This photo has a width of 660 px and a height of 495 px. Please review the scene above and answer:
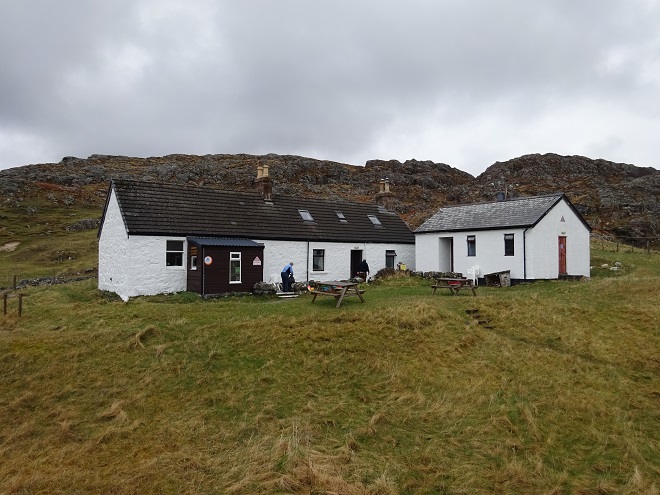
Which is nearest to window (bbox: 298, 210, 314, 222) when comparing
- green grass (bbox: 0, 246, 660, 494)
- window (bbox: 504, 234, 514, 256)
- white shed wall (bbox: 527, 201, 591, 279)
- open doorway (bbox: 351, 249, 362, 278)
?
open doorway (bbox: 351, 249, 362, 278)

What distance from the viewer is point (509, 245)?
2736 cm

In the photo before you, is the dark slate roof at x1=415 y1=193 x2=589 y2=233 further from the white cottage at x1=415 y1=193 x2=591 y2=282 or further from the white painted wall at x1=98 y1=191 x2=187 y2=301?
the white painted wall at x1=98 y1=191 x2=187 y2=301

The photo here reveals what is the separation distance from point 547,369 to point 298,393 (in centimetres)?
710

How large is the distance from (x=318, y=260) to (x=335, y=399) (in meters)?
18.6

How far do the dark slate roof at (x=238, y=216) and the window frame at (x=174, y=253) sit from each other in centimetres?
54

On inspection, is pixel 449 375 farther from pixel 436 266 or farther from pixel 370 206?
pixel 370 206

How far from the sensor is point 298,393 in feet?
37.2

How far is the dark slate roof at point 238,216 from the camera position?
938 inches

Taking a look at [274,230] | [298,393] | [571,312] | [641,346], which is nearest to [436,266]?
[274,230]

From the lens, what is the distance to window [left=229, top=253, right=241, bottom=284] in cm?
2395

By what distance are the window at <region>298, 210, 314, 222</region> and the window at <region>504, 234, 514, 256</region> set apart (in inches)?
490

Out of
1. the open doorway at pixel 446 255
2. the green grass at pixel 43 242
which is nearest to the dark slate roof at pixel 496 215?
the open doorway at pixel 446 255

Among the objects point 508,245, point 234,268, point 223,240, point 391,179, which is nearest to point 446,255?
point 508,245

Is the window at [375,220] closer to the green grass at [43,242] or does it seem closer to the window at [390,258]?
the window at [390,258]
